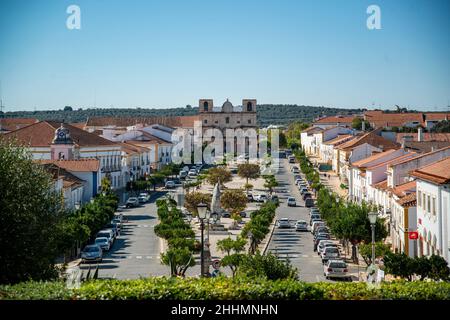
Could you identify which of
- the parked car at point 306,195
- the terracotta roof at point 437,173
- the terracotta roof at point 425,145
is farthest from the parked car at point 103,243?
the parked car at point 306,195

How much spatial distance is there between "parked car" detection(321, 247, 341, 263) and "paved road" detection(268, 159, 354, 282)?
0.96 feet

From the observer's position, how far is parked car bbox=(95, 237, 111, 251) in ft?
117

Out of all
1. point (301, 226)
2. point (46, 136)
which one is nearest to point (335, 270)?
point (301, 226)

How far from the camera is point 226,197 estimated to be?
49.9 meters

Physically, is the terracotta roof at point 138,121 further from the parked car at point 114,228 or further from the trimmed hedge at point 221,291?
the trimmed hedge at point 221,291

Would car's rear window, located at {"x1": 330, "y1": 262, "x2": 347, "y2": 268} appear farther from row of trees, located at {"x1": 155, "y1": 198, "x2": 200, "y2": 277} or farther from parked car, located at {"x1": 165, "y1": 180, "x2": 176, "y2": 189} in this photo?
parked car, located at {"x1": 165, "y1": 180, "x2": 176, "y2": 189}

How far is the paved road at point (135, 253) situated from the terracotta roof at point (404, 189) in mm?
10717

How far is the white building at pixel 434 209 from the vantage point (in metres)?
25.7

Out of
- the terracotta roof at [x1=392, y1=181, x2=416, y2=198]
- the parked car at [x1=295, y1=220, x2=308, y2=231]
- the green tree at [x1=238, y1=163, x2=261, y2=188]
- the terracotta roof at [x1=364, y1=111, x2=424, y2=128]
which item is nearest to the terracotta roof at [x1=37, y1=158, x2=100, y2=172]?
the parked car at [x1=295, y1=220, x2=308, y2=231]

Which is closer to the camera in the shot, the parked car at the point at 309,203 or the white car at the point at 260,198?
the parked car at the point at 309,203

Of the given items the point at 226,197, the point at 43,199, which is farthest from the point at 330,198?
the point at 43,199

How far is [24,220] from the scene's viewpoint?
19.0 meters
